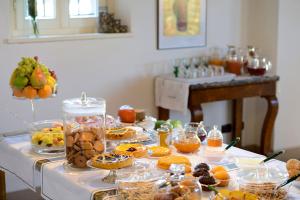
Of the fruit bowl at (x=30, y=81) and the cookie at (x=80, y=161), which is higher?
the fruit bowl at (x=30, y=81)

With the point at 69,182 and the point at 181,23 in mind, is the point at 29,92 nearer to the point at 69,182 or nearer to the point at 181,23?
the point at 69,182

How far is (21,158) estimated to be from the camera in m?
2.96

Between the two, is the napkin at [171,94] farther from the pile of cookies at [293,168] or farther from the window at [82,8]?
the pile of cookies at [293,168]

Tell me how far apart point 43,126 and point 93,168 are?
63 centimetres

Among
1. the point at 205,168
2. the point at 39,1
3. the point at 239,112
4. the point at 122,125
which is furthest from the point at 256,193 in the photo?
the point at 239,112

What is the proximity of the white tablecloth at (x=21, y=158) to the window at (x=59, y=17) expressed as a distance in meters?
1.57

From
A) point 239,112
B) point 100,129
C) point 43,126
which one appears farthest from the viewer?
point 239,112

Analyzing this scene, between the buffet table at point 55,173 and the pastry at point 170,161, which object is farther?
the pastry at point 170,161

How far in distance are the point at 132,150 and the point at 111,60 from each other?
2.09 meters

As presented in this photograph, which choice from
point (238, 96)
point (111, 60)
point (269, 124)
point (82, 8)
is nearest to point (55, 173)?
point (111, 60)

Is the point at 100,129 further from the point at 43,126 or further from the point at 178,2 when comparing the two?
the point at 178,2

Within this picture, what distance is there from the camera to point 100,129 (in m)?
2.72

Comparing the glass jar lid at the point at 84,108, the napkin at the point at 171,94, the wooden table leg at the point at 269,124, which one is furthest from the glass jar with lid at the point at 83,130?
the wooden table leg at the point at 269,124

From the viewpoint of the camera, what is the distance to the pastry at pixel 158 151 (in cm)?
283
